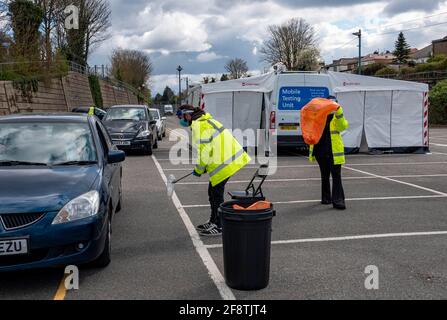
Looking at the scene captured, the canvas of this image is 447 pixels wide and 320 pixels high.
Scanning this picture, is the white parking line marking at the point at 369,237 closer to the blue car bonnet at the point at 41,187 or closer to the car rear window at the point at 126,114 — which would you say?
the blue car bonnet at the point at 41,187

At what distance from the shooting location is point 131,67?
94.6 metres

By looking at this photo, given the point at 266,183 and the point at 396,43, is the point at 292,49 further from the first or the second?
the point at 266,183

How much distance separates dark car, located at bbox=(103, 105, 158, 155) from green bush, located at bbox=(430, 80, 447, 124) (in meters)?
25.7

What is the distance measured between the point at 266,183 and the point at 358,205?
9.63ft

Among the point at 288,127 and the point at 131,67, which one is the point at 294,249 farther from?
the point at 131,67

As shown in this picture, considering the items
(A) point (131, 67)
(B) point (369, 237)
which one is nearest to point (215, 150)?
(B) point (369, 237)

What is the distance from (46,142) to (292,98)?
446 inches

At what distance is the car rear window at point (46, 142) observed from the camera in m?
5.70

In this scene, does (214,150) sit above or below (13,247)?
above

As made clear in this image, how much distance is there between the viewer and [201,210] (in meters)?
8.30

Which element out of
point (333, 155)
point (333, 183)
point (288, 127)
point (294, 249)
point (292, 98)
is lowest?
point (294, 249)

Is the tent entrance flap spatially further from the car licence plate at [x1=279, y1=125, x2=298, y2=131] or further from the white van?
the car licence plate at [x1=279, y1=125, x2=298, y2=131]

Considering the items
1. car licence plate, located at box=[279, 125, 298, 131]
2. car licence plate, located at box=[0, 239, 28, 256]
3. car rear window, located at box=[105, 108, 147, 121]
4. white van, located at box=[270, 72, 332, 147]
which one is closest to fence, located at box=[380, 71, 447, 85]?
white van, located at box=[270, 72, 332, 147]

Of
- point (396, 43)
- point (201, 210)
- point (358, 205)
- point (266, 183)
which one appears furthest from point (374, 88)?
point (396, 43)
